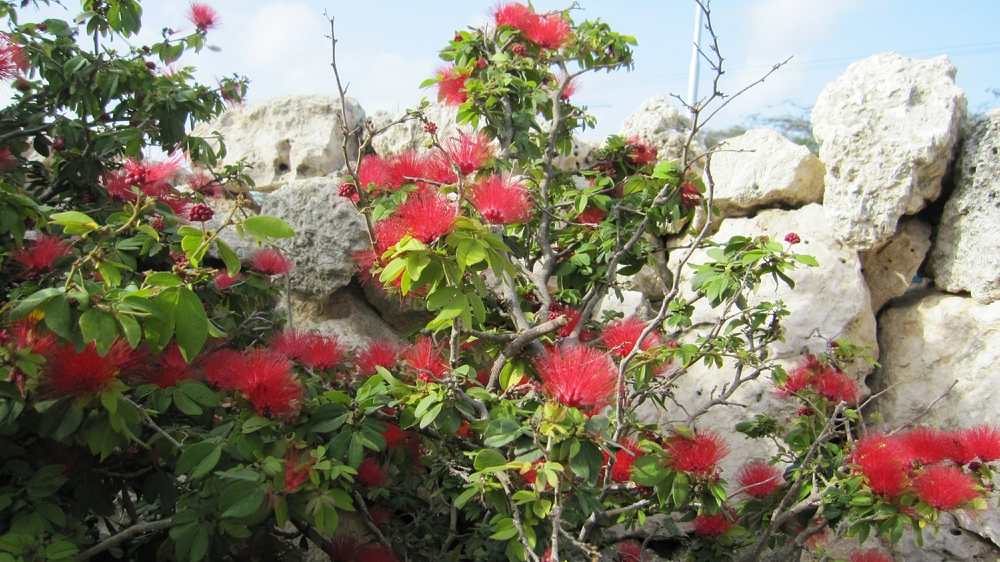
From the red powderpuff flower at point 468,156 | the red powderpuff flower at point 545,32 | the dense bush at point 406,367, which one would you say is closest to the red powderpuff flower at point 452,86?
the dense bush at point 406,367

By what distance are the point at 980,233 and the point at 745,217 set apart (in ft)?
3.41

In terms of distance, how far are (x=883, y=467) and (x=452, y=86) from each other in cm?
212

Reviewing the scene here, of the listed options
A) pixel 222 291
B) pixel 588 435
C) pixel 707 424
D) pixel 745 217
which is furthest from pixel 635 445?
pixel 745 217

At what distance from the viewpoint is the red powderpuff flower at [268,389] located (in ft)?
6.28

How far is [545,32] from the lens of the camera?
312cm

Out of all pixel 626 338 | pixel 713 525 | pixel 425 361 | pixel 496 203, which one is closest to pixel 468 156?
pixel 496 203

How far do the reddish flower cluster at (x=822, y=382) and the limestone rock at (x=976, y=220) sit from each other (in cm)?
95

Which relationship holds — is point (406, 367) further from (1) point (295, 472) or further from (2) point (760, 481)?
(2) point (760, 481)

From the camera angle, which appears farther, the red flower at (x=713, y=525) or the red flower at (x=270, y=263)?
the red flower at (x=270, y=263)

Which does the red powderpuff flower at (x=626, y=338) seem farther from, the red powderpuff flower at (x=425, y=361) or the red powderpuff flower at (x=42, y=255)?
the red powderpuff flower at (x=42, y=255)

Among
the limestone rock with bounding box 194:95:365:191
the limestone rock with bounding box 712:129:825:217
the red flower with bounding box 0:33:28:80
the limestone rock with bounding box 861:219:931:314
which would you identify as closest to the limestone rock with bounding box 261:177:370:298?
the limestone rock with bounding box 194:95:365:191

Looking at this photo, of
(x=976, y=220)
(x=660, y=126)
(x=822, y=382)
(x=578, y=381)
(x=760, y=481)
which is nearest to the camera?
(x=578, y=381)

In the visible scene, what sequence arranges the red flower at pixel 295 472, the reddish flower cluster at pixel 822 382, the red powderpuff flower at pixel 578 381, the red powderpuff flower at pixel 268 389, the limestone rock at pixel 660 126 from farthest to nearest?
the limestone rock at pixel 660 126 → the reddish flower cluster at pixel 822 382 → the red powderpuff flower at pixel 268 389 → the red flower at pixel 295 472 → the red powderpuff flower at pixel 578 381

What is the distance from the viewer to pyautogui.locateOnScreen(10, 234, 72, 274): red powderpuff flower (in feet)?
7.36
